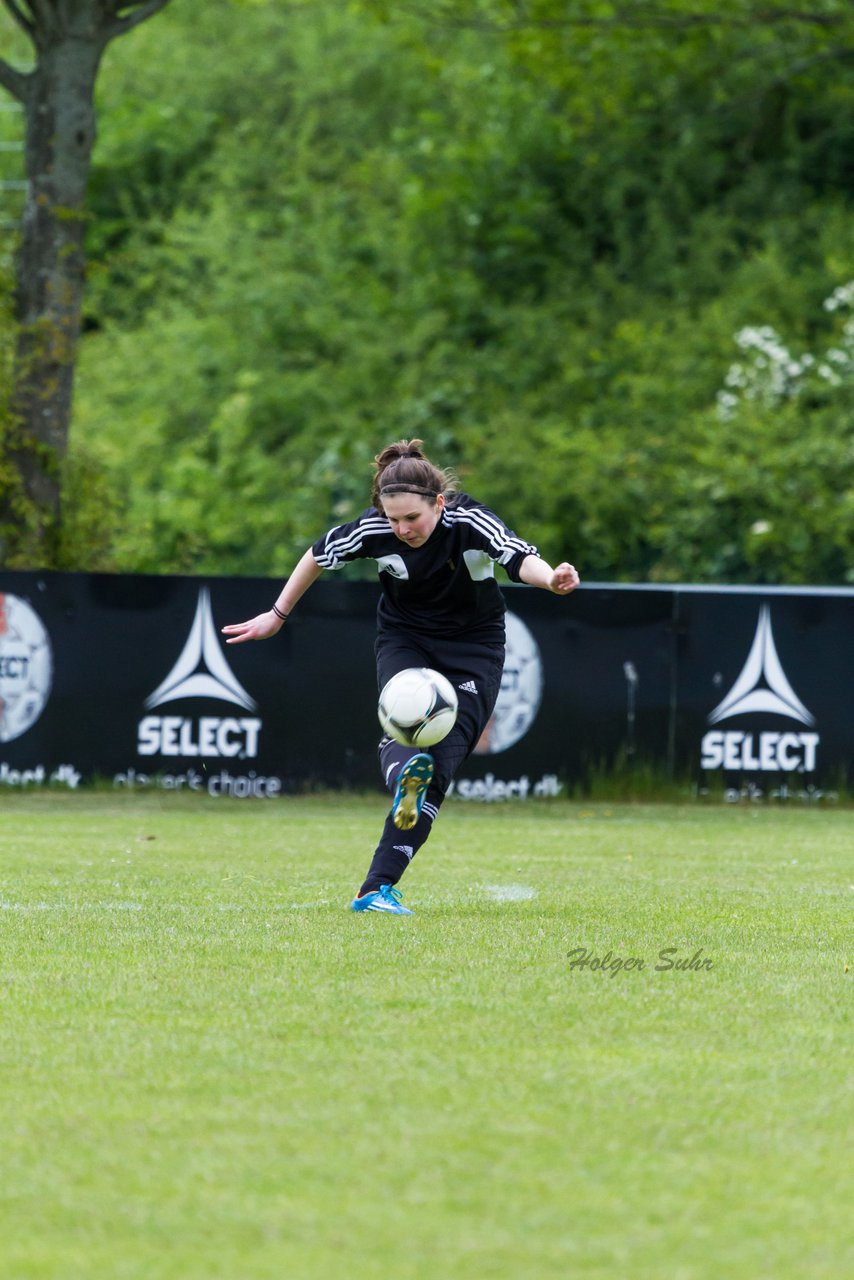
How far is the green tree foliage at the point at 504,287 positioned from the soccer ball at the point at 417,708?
46.1 feet

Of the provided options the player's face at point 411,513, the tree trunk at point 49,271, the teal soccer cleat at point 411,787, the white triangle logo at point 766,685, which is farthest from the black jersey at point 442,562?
the tree trunk at point 49,271

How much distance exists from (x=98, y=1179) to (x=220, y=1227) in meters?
0.38

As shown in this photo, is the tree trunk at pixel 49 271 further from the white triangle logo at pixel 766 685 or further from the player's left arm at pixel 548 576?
the player's left arm at pixel 548 576

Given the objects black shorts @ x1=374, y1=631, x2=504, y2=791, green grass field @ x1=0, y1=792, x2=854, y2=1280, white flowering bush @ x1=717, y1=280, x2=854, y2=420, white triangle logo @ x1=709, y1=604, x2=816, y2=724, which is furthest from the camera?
white flowering bush @ x1=717, y1=280, x2=854, y2=420

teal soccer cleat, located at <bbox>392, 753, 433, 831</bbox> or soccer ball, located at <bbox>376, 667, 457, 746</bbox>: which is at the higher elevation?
soccer ball, located at <bbox>376, 667, 457, 746</bbox>

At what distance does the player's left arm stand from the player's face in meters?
0.39

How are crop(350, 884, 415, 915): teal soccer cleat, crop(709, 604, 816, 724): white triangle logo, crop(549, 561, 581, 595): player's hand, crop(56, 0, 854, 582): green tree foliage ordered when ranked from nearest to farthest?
crop(549, 561, 581, 595): player's hand < crop(350, 884, 415, 915): teal soccer cleat < crop(709, 604, 816, 724): white triangle logo < crop(56, 0, 854, 582): green tree foliage

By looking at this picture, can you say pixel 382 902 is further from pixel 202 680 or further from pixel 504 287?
pixel 504 287

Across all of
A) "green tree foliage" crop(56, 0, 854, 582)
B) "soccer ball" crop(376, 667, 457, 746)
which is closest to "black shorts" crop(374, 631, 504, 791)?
"soccer ball" crop(376, 667, 457, 746)

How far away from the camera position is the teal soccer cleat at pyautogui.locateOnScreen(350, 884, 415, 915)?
6789 mm

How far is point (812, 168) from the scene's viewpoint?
26094 millimetres

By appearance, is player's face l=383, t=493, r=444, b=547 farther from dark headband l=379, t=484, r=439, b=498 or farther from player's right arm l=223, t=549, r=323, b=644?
player's right arm l=223, t=549, r=323, b=644

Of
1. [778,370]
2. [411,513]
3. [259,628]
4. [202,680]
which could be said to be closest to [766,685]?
[202,680]
